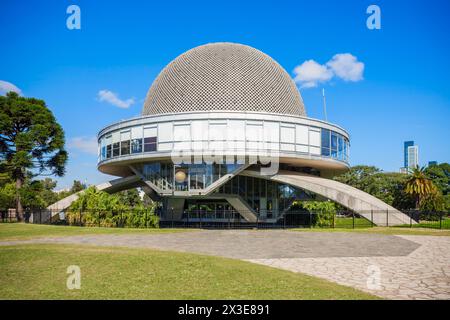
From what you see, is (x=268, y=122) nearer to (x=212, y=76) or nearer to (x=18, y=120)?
(x=212, y=76)

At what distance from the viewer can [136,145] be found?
2347 centimetres

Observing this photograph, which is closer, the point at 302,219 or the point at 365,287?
the point at 365,287

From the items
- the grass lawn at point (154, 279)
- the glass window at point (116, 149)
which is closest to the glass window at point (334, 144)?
the glass window at point (116, 149)

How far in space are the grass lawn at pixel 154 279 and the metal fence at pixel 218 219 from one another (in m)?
12.2

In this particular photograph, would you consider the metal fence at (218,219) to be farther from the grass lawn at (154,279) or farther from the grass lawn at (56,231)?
the grass lawn at (154,279)

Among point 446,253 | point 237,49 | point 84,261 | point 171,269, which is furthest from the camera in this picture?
point 237,49

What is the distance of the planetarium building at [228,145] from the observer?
849 inches

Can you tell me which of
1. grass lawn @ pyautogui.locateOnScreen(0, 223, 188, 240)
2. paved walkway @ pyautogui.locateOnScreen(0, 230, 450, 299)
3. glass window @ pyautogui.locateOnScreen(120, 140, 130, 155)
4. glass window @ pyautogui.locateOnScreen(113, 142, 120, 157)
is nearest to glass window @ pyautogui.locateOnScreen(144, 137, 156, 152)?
glass window @ pyautogui.locateOnScreen(120, 140, 130, 155)

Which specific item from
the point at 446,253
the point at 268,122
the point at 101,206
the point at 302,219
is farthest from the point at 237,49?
the point at 446,253

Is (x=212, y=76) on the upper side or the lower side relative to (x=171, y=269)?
upper

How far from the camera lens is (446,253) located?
983 cm

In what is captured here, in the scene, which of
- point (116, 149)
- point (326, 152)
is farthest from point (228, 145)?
point (116, 149)

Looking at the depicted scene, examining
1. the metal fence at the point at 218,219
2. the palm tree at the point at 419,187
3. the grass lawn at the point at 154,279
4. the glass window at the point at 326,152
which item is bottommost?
the metal fence at the point at 218,219
